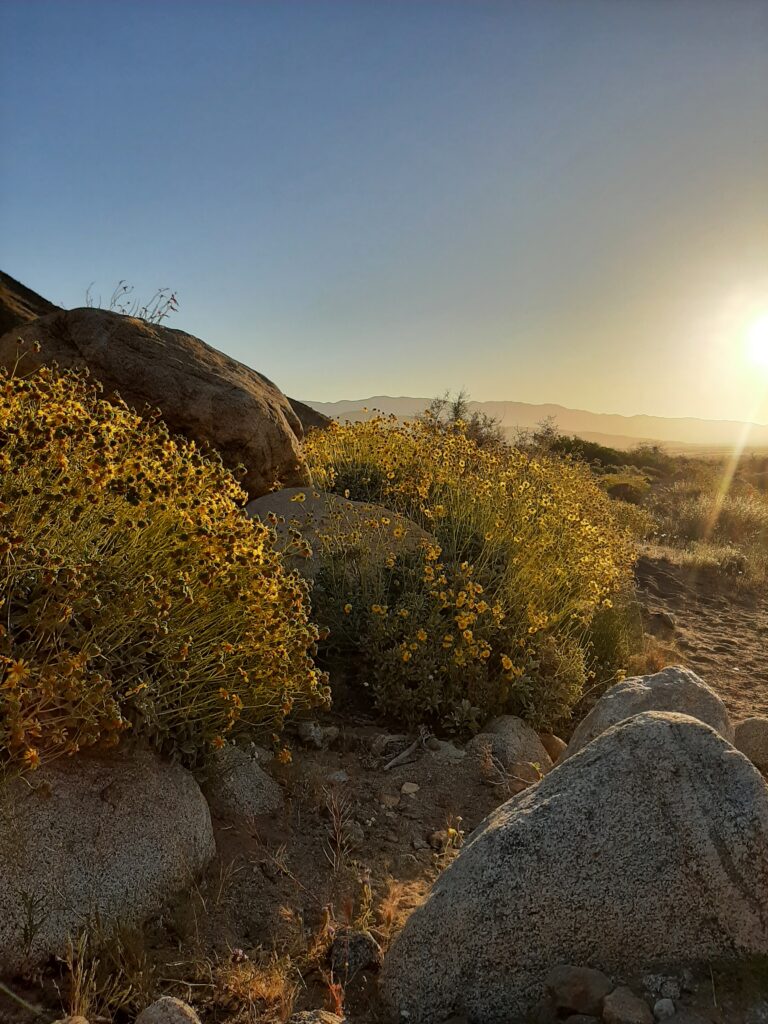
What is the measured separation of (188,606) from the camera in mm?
2988

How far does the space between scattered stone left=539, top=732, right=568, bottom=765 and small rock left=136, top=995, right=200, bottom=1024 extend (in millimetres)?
3095

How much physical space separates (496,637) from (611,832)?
277 centimetres

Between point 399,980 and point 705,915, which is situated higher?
point 705,915

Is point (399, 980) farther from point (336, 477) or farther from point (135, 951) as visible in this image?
point (336, 477)

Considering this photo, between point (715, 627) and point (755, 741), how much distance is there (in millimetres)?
4255

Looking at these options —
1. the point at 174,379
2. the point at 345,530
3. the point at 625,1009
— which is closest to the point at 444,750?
the point at 345,530

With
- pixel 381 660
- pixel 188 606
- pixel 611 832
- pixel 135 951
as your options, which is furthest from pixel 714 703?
pixel 135 951

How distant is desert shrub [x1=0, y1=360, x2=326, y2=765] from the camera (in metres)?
2.59

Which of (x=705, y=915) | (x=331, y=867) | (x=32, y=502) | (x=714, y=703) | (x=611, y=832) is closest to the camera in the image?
(x=705, y=915)

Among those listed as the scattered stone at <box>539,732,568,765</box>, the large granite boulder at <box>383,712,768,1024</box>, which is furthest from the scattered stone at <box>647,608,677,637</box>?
the large granite boulder at <box>383,712,768,1024</box>

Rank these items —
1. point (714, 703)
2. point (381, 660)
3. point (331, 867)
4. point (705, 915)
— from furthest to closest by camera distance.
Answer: point (381, 660) → point (714, 703) → point (331, 867) → point (705, 915)

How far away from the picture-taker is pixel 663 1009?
195cm

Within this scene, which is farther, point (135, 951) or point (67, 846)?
point (67, 846)

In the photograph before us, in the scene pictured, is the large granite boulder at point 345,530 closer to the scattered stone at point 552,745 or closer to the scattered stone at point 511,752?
the scattered stone at point 511,752
